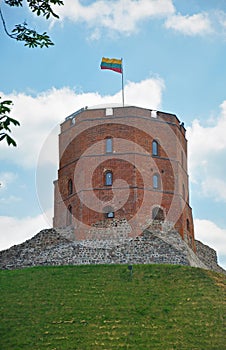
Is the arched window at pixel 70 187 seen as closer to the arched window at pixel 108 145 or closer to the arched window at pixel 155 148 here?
the arched window at pixel 108 145

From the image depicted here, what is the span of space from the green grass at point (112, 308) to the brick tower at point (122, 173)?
15.0ft

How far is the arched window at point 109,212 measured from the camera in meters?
37.2

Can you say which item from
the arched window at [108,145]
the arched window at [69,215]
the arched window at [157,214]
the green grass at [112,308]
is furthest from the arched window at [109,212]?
the green grass at [112,308]

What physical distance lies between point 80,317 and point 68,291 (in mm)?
3123

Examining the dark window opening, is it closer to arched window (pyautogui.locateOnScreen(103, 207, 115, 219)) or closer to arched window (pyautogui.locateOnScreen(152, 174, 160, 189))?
arched window (pyautogui.locateOnScreen(152, 174, 160, 189))

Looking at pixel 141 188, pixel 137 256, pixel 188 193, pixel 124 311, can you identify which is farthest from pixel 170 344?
pixel 188 193

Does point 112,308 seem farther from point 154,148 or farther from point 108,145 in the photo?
point 154,148

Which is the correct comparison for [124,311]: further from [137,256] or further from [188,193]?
[188,193]

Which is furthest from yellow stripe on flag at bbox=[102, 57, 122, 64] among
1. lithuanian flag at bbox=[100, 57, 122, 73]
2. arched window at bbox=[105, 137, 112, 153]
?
arched window at bbox=[105, 137, 112, 153]

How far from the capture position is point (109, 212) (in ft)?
123

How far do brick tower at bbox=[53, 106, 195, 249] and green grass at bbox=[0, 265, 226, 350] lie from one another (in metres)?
4.59

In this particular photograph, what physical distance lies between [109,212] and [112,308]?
1006 centimetres

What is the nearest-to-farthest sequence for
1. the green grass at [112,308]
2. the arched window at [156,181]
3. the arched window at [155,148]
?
the green grass at [112,308] < the arched window at [156,181] < the arched window at [155,148]

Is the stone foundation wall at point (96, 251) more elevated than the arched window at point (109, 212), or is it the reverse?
the arched window at point (109, 212)
